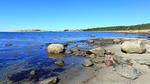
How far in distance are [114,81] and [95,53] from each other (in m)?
6.16

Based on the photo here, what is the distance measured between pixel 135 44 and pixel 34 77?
1198 centimetres

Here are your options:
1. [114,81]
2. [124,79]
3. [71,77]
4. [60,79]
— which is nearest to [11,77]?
Answer: [60,79]

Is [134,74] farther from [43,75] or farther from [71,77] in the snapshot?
[43,75]

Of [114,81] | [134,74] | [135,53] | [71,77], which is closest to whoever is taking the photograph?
[114,81]

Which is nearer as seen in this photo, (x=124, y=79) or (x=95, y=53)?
(x=124, y=79)

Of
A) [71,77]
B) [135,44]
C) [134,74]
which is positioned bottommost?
[71,77]

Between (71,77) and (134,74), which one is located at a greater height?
(134,74)

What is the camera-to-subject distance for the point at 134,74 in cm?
551

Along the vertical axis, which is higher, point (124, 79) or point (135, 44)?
point (135, 44)

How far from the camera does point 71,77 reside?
6043 millimetres

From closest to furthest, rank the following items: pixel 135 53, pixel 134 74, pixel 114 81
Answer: pixel 114 81 → pixel 134 74 → pixel 135 53

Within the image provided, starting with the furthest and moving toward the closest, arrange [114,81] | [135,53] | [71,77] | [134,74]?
[135,53] < [71,77] < [134,74] < [114,81]

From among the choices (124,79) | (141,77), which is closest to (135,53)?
(141,77)

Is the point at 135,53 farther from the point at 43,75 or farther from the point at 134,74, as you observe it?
the point at 43,75
